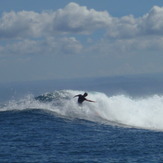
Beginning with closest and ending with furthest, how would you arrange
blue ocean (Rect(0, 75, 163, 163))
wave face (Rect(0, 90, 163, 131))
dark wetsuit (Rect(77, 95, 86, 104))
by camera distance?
blue ocean (Rect(0, 75, 163, 163)), wave face (Rect(0, 90, 163, 131)), dark wetsuit (Rect(77, 95, 86, 104))

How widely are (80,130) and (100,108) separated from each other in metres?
13.7

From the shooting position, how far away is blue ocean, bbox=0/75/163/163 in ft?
98.7

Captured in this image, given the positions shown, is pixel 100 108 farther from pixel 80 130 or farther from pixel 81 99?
pixel 80 130

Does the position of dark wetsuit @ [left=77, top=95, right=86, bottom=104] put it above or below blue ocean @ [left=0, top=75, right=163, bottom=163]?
above

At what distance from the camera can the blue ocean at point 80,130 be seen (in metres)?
30.1

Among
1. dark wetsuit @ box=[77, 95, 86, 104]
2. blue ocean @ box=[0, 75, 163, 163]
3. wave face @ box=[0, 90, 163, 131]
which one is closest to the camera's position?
blue ocean @ box=[0, 75, 163, 163]

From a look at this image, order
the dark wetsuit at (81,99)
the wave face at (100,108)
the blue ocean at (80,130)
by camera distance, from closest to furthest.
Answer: the blue ocean at (80,130) < the wave face at (100,108) < the dark wetsuit at (81,99)

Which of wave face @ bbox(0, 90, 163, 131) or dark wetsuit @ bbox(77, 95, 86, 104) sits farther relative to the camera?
dark wetsuit @ bbox(77, 95, 86, 104)

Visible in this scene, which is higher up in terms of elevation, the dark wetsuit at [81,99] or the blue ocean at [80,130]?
the dark wetsuit at [81,99]

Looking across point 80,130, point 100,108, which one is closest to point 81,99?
point 100,108

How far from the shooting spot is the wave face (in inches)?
1882

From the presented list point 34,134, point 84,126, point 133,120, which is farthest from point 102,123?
point 34,134

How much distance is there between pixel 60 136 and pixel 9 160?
816 cm

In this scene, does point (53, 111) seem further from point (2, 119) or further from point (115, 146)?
point (115, 146)
